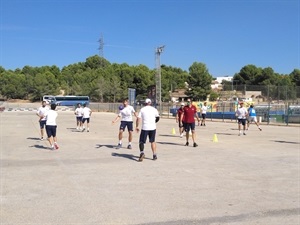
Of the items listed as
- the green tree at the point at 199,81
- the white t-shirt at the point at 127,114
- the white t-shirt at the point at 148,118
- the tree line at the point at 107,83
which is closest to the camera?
the white t-shirt at the point at 148,118

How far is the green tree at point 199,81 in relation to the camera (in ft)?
319

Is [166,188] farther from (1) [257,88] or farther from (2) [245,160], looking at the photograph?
(1) [257,88]

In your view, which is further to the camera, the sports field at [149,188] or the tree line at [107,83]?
the tree line at [107,83]

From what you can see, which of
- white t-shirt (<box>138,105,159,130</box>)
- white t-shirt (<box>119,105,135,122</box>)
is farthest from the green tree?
white t-shirt (<box>138,105,159,130</box>)

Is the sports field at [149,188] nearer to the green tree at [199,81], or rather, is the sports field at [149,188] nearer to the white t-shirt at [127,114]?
the white t-shirt at [127,114]

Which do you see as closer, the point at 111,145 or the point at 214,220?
the point at 214,220

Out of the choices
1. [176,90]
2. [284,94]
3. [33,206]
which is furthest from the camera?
[176,90]

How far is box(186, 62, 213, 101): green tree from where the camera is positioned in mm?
97375

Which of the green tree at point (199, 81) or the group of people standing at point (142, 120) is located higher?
the green tree at point (199, 81)

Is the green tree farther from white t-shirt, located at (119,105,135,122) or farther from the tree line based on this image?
white t-shirt, located at (119,105,135,122)

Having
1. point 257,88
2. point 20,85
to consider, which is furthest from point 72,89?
point 257,88

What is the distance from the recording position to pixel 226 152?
1272 centimetres

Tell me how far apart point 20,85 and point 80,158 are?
99.3 metres

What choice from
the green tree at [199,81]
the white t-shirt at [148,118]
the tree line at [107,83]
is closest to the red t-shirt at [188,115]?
the white t-shirt at [148,118]
